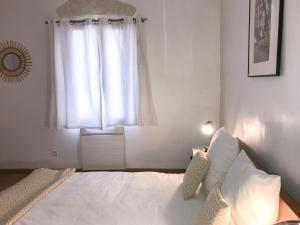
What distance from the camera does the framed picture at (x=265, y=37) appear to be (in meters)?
1.58

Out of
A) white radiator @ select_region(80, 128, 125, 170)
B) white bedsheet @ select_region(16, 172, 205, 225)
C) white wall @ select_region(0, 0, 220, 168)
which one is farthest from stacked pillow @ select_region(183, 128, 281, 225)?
white radiator @ select_region(80, 128, 125, 170)

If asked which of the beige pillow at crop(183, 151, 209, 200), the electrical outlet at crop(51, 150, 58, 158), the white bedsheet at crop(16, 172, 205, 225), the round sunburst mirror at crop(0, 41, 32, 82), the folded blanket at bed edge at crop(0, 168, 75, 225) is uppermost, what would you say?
the round sunburst mirror at crop(0, 41, 32, 82)

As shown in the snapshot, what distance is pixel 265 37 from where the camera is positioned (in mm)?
1785

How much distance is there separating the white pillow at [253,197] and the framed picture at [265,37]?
65cm

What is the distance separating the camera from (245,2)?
2.38 metres

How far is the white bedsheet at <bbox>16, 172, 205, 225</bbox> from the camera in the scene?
1.66 metres

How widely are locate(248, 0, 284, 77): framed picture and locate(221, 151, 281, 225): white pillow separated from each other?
0.65 metres

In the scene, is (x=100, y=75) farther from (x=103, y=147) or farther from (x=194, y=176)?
(x=194, y=176)

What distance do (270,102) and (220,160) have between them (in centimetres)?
50

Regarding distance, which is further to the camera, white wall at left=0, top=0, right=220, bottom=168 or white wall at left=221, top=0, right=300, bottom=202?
white wall at left=0, top=0, right=220, bottom=168

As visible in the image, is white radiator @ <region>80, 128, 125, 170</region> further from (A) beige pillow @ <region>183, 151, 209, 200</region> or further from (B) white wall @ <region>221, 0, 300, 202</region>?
(A) beige pillow @ <region>183, 151, 209, 200</region>

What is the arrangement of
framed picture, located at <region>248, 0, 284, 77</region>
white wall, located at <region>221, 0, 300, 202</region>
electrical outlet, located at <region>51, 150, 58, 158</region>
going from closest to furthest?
white wall, located at <region>221, 0, 300, 202</region> < framed picture, located at <region>248, 0, 284, 77</region> < electrical outlet, located at <region>51, 150, 58, 158</region>

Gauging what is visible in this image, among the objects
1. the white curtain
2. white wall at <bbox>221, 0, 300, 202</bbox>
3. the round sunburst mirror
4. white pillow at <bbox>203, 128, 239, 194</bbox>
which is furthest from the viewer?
the round sunburst mirror

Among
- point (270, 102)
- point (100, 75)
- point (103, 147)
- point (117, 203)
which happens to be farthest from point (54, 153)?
point (270, 102)
